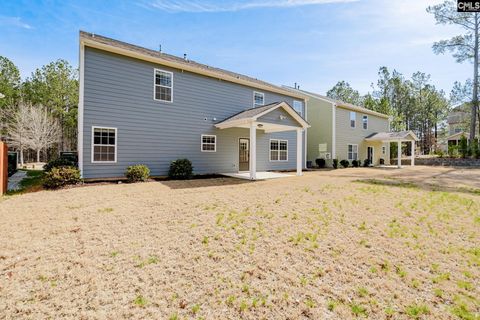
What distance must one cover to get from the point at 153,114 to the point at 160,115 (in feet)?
1.13

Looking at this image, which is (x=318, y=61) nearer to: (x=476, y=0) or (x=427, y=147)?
(x=476, y=0)

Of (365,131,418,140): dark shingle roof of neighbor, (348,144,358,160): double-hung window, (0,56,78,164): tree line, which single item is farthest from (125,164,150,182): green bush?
(0,56,78,164): tree line

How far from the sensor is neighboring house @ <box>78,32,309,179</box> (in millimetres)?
10078

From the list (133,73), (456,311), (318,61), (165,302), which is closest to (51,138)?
(133,73)

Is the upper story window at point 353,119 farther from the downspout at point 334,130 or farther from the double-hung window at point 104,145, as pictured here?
the double-hung window at point 104,145

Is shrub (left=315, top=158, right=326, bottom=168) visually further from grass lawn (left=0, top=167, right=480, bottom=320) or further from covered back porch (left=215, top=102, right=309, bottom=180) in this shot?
grass lawn (left=0, top=167, right=480, bottom=320)

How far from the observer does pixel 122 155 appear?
10688 mm

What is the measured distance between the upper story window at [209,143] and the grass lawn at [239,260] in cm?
714

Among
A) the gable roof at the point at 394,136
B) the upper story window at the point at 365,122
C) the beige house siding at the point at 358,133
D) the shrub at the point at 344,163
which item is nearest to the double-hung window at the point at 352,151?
the beige house siding at the point at 358,133

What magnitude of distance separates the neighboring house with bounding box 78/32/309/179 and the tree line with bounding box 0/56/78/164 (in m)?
21.2

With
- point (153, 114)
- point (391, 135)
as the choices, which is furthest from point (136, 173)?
point (391, 135)

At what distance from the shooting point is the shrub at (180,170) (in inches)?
454

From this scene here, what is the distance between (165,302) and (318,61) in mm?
17292

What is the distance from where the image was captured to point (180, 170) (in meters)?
11.6
